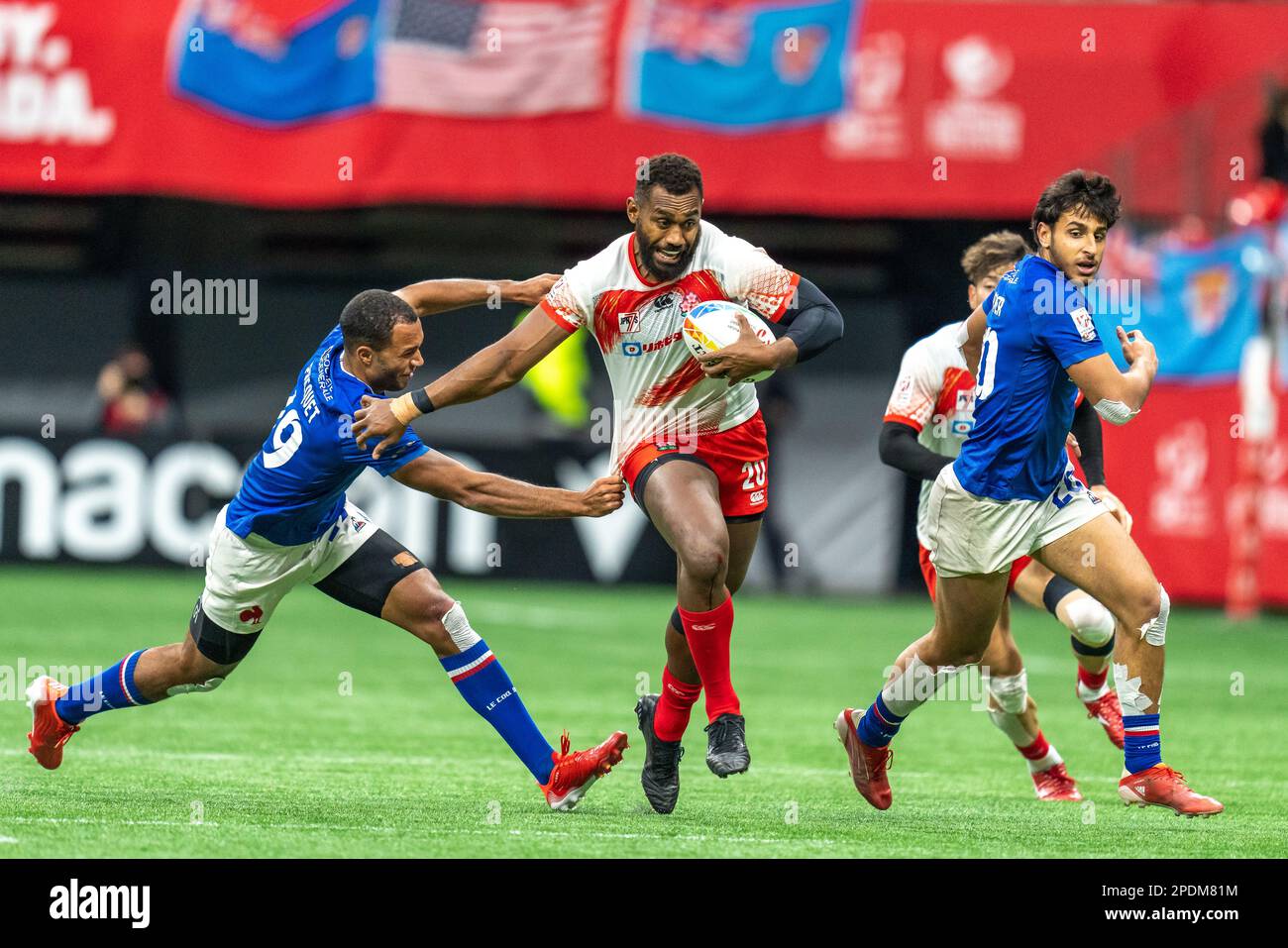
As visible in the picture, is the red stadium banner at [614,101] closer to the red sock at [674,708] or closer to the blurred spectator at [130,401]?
the blurred spectator at [130,401]

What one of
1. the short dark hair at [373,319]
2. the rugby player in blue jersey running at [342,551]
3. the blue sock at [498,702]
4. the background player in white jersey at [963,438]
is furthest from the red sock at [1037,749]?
the short dark hair at [373,319]

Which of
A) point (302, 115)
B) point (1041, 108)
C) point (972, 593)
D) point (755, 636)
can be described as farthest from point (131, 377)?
point (972, 593)

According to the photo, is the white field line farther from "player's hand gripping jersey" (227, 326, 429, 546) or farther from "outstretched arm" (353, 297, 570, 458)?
"outstretched arm" (353, 297, 570, 458)

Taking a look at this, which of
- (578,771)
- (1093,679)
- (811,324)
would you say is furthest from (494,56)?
(578,771)

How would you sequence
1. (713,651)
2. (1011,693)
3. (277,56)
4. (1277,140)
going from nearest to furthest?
(713,651)
(1011,693)
(1277,140)
(277,56)

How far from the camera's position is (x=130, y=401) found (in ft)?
65.7

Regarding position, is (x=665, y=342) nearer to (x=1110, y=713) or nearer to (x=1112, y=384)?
(x=1112, y=384)

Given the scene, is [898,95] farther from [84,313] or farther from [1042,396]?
[1042,396]

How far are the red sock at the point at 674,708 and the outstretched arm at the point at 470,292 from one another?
1.67m

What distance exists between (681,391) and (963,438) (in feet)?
5.69

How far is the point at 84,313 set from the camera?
2222cm

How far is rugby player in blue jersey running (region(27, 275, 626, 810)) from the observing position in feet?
23.7

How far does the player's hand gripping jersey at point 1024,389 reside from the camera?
7.09 meters
